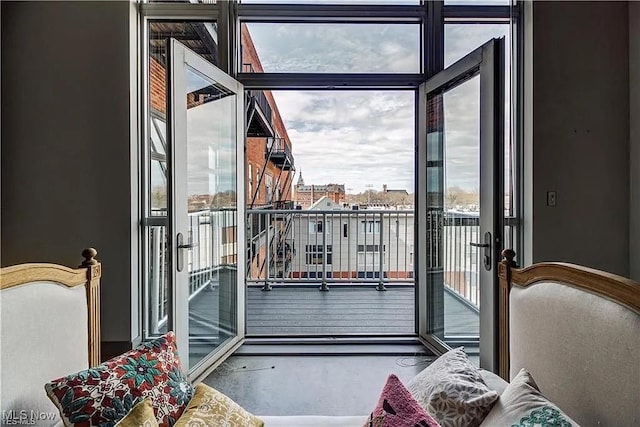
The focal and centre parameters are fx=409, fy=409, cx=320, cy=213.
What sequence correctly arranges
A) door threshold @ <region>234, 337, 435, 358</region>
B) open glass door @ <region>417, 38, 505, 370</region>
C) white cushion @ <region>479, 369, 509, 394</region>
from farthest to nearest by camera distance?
door threshold @ <region>234, 337, 435, 358</region> → open glass door @ <region>417, 38, 505, 370</region> → white cushion @ <region>479, 369, 509, 394</region>

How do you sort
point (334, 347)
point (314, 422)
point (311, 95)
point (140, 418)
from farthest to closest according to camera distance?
point (311, 95) → point (334, 347) → point (314, 422) → point (140, 418)

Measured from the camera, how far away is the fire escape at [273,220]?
4938mm

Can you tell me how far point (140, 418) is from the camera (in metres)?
0.96

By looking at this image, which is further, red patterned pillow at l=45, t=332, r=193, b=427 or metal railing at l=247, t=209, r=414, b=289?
metal railing at l=247, t=209, r=414, b=289

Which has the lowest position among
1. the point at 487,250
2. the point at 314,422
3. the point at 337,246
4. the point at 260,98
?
the point at 314,422

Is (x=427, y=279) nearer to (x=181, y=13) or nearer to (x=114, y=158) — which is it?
(x=114, y=158)

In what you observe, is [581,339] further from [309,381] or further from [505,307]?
[309,381]

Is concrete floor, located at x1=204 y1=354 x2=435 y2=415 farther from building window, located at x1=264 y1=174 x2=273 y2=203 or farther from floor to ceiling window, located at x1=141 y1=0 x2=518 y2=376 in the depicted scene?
building window, located at x1=264 y1=174 x2=273 y2=203

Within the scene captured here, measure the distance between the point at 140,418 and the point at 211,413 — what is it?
0.22 meters

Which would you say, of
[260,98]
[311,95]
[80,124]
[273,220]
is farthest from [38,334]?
[273,220]

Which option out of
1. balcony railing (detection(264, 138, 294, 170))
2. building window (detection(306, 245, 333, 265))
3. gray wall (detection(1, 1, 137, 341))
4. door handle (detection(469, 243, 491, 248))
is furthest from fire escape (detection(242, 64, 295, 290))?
door handle (detection(469, 243, 491, 248))

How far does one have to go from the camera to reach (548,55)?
268 centimetres

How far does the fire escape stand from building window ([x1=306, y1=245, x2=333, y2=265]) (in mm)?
227

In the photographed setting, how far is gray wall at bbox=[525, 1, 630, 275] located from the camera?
2674mm
